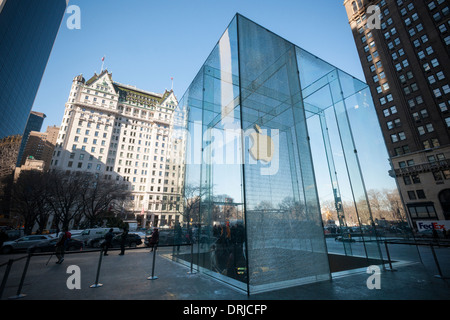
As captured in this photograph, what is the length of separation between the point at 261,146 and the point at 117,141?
222ft

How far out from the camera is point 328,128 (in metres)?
9.07

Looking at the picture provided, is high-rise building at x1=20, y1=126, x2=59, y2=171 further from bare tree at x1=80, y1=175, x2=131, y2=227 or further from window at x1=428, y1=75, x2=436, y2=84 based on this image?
window at x1=428, y1=75, x2=436, y2=84

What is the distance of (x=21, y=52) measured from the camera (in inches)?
1662

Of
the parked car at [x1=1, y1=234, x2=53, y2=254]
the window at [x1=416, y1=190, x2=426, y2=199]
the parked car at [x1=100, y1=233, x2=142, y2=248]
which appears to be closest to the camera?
the parked car at [x1=1, y1=234, x2=53, y2=254]

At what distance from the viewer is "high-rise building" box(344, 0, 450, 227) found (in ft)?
93.3

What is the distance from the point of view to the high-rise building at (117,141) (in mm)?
54375

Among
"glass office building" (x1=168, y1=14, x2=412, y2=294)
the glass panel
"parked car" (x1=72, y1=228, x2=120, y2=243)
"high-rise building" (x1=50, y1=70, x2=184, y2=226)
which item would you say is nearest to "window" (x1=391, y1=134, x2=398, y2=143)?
"glass office building" (x1=168, y1=14, x2=412, y2=294)

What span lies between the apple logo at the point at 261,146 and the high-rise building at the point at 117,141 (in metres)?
48.0

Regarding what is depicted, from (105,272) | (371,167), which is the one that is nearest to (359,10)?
(371,167)

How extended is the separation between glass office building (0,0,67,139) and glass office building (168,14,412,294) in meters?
51.8

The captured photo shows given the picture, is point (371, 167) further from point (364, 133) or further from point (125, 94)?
point (125, 94)

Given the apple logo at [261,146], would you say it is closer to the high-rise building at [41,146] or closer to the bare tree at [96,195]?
the bare tree at [96,195]

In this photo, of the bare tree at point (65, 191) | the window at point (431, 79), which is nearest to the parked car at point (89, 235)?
the bare tree at point (65, 191)
